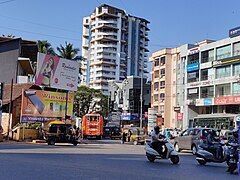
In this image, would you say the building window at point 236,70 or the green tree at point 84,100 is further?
the green tree at point 84,100

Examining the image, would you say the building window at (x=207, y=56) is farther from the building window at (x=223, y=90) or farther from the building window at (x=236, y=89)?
the building window at (x=236, y=89)

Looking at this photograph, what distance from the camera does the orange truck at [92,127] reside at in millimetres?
56469

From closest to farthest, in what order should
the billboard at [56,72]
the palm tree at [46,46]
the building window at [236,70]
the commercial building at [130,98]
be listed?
the billboard at [56,72] → the palm tree at [46,46] → the building window at [236,70] → the commercial building at [130,98]

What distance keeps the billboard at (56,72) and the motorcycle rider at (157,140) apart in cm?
2409

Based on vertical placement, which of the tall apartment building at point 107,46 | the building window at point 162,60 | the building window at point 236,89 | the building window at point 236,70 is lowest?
the building window at point 236,89

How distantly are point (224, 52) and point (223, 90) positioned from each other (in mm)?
6271

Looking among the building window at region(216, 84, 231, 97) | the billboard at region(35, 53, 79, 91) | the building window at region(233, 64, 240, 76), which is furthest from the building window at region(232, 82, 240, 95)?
the billboard at region(35, 53, 79, 91)

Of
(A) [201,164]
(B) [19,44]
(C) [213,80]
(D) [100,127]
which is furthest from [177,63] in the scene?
(A) [201,164]

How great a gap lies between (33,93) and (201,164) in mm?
24420

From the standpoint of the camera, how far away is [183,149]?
3030cm

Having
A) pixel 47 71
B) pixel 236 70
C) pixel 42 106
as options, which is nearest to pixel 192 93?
pixel 236 70

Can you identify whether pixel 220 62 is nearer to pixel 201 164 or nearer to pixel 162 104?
pixel 162 104

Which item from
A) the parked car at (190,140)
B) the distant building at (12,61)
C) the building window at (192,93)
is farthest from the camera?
the building window at (192,93)

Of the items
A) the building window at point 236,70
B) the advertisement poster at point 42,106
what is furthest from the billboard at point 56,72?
the building window at point 236,70
